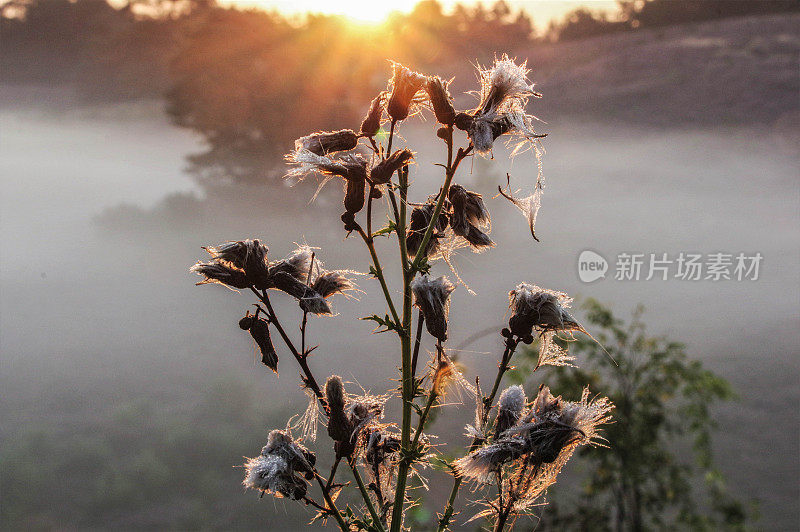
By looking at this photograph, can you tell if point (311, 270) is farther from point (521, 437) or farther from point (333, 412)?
point (521, 437)

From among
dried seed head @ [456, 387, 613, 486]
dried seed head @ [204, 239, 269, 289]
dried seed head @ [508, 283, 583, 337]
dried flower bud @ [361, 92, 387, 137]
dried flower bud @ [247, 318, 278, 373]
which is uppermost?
dried flower bud @ [361, 92, 387, 137]

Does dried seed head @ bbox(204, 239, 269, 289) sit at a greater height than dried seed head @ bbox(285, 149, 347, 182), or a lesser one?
lesser

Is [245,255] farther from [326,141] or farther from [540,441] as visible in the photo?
[540,441]

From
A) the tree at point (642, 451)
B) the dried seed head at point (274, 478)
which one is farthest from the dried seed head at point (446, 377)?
the tree at point (642, 451)

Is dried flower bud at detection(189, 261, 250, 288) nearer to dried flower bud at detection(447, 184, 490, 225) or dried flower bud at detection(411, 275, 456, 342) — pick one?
dried flower bud at detection(411, 275, 456, 342)

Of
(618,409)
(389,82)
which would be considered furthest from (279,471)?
(618,409)

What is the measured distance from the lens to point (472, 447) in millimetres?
1434

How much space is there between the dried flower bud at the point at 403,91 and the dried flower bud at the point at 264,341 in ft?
1.62

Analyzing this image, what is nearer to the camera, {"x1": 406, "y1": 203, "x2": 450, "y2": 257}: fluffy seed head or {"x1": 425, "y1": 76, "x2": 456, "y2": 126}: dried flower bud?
{"x1": 425, "y1": 76, "x2": 456, "y2": 126}: dried flower bud

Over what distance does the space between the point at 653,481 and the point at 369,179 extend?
4354 mm

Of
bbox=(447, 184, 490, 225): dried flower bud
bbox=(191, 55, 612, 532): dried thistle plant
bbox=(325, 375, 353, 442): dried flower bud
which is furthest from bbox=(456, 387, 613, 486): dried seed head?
bbox=(447, 184, 490, 225): dried flower bud

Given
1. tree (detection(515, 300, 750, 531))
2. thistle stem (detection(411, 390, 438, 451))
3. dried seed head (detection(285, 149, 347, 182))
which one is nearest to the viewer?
dried seed head (detection(285, 149, 347, 182))

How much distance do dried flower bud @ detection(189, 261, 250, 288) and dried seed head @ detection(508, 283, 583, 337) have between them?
54 cm

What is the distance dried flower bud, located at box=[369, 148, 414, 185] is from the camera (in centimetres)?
124
